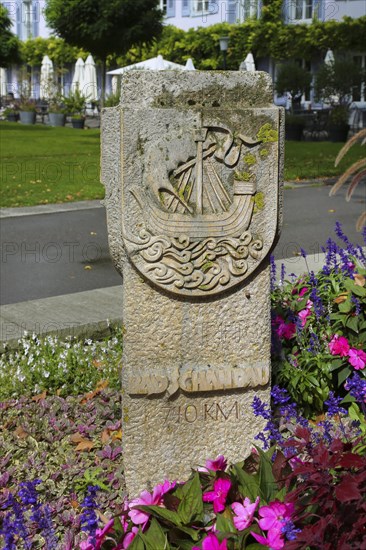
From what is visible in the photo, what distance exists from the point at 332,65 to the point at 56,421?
2632 centimetres

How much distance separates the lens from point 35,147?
20781 millimetres

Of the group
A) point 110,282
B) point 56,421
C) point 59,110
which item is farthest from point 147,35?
point 56,421

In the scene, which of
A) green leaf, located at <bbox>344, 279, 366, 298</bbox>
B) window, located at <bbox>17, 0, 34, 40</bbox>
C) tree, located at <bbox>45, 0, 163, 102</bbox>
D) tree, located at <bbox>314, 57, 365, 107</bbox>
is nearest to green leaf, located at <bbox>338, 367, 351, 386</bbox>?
green leaf, located at <bbox>344, 279, 366, 298</bbox>

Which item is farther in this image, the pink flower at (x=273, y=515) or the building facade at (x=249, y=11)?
the building facade at (x=249, y=11)

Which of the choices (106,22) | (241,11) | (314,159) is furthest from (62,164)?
(241,11)

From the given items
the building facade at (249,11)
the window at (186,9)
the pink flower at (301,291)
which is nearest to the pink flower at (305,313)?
the pink flower at (301,291)

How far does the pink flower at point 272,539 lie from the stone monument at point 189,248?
32.7 inches

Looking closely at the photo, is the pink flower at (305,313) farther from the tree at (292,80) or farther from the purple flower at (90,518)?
the tree at (292,80)

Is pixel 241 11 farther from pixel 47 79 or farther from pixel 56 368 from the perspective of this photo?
pixel 56 368

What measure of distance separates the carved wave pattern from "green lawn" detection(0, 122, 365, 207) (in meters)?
9.17

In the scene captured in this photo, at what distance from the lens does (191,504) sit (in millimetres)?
2697

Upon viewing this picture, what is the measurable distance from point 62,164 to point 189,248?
14458 millimetres

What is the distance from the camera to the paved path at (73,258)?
539 centimetres

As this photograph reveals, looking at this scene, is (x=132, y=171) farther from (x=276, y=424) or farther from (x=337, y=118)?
(x=337, y=118)
